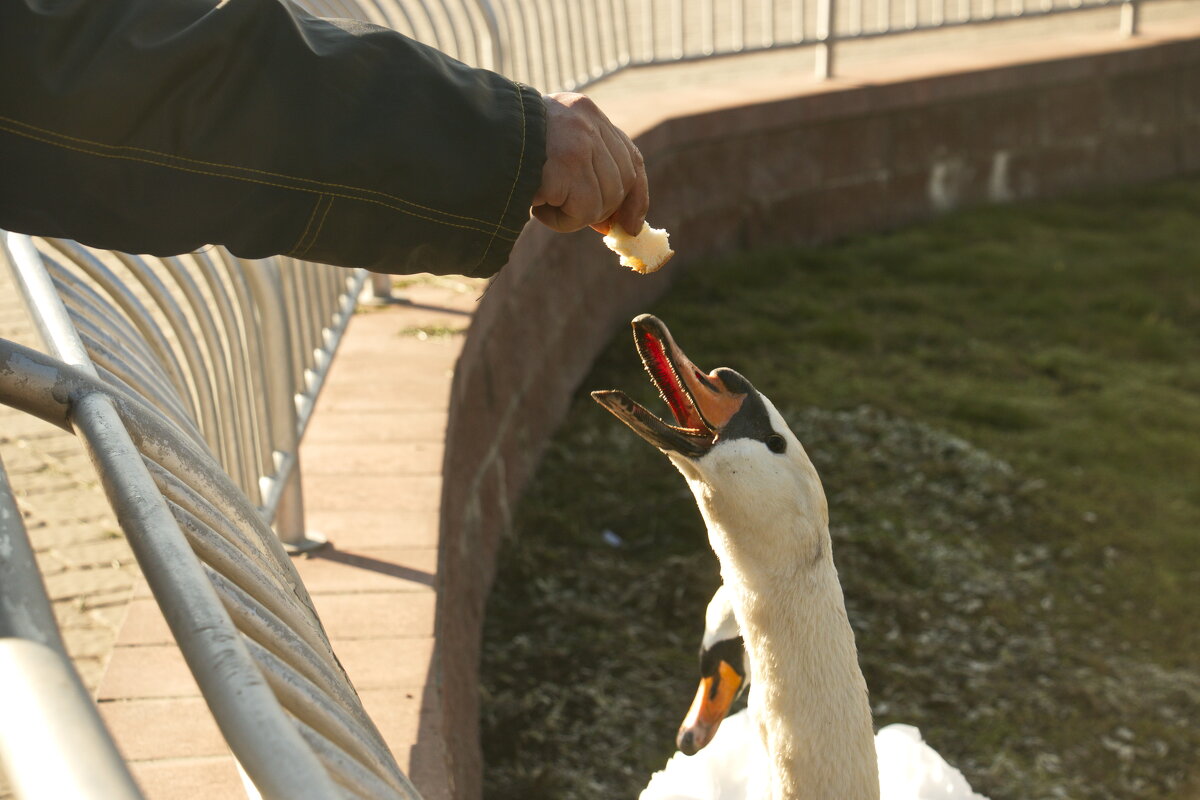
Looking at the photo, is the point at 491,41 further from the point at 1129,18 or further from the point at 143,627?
the point at 1129,18

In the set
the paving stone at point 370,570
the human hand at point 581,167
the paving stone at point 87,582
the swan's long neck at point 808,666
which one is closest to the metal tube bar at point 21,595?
the human hand at point 581,167

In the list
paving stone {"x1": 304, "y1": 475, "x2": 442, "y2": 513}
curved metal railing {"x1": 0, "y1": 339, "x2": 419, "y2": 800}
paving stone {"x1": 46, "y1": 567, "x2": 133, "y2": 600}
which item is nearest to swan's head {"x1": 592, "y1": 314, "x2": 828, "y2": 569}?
curved metal railing {"x1": 0, "y1": 339, "x2": 419, "y2": 800}

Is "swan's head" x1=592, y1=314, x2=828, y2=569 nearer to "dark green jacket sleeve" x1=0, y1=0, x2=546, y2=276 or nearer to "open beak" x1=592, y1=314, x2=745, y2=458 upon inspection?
"open beak" x1=592, y1=314, x2=745, y2=458

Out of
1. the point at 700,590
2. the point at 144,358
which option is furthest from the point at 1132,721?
the point at 144,358

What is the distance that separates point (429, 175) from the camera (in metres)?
1.34

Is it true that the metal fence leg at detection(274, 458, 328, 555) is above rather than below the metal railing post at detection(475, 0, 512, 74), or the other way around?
below

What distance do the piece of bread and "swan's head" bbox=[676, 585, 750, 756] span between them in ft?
2.26

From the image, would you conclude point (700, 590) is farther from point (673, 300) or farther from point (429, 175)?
point (429, 175)

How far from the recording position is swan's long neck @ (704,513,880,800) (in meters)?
2.17

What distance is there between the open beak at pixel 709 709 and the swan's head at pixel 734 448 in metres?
0.49

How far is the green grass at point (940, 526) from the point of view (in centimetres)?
354

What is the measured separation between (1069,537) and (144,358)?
3.40 meters

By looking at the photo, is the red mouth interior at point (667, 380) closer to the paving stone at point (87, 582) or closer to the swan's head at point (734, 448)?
the swan's head at point (734, 448)

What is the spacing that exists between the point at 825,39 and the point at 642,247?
217 inches
